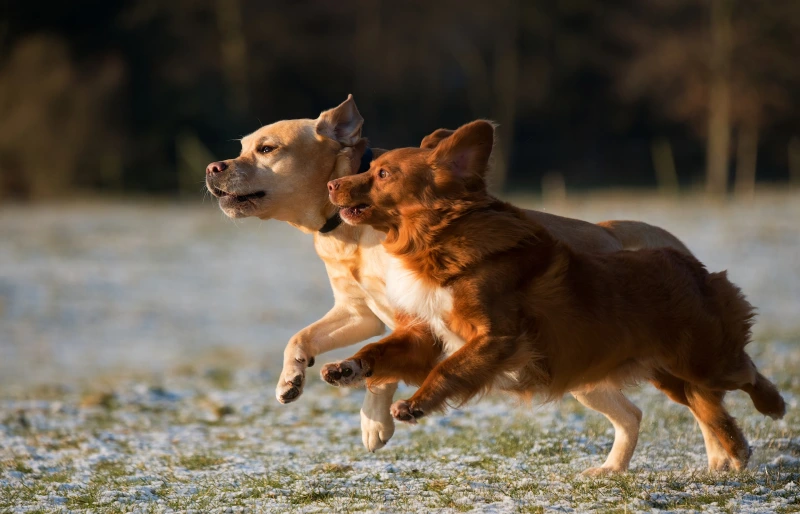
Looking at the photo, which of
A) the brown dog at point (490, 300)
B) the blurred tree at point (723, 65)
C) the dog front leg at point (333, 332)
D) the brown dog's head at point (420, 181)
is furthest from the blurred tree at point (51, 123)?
the brown dog at point (490, 300)

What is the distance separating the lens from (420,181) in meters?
4.73

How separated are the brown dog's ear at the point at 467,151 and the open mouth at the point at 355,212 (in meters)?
0.42

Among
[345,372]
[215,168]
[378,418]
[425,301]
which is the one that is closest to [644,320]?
[425,301]

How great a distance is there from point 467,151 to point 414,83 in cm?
3328

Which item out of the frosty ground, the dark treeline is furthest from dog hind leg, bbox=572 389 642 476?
the dark treeline

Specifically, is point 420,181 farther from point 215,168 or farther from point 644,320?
point 215,168

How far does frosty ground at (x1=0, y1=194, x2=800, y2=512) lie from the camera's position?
16.0 feet

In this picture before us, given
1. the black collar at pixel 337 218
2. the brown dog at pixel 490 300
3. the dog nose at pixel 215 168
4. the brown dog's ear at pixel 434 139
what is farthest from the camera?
the dog nose at pixel 215 168

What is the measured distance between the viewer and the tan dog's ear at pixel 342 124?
5.92m

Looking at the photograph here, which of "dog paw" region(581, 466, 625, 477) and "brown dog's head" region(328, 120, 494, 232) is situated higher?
"brown dog's head" region(328, 120, 494, 232)

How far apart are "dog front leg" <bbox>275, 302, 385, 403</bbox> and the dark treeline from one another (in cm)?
2285

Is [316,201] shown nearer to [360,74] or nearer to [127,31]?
[127,31]

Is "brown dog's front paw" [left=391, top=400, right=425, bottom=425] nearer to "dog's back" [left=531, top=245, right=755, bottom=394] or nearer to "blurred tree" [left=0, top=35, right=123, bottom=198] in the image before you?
"dog's back" [left=531, top=245, right=755, bottom=394]

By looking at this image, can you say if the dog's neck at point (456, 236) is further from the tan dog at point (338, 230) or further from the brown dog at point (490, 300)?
the tan dog at point (338, 230)
